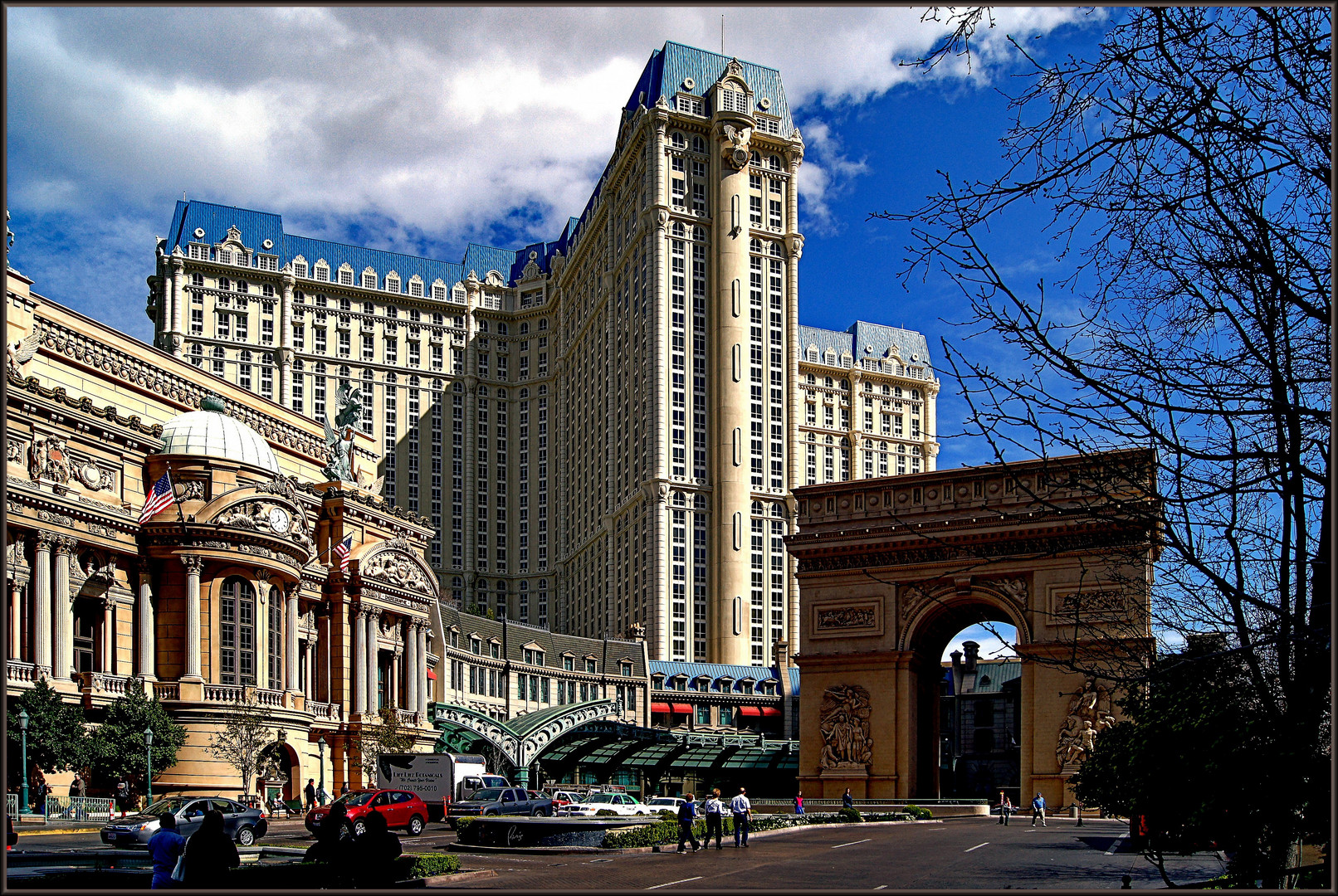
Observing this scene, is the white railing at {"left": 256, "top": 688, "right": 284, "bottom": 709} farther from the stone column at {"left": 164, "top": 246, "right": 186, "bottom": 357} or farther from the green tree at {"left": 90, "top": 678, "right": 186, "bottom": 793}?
the stone column at {"left": 164, "top": 246, "right": 186, "bottom": 357}

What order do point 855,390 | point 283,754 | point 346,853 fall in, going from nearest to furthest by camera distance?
1. point 346,853
2. point 283,754
3. point 855,390

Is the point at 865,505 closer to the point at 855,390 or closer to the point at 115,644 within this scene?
the point at 115,644

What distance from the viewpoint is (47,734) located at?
4700 cm

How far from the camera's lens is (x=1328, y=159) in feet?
42.5

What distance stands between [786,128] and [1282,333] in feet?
478

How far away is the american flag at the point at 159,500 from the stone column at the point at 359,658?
14.9 metres

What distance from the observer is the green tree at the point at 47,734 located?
152 ft

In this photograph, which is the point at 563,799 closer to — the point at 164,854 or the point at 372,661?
the point at 372,661

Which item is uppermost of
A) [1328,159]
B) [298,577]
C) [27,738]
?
[1328,159]

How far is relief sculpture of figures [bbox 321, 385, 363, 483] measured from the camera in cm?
7656

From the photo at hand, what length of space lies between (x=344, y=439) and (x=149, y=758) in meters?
34.5

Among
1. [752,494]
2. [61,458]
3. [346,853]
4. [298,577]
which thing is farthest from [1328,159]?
[752,494]

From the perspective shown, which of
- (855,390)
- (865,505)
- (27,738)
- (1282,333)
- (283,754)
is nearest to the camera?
(1282,333)

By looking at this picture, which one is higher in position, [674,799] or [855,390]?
[855,390]
